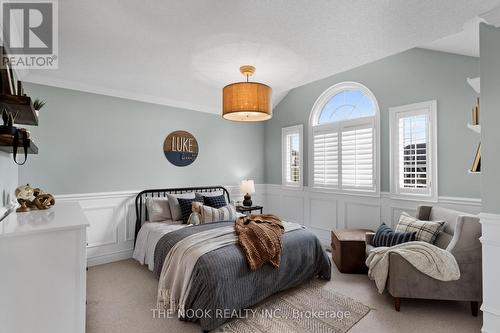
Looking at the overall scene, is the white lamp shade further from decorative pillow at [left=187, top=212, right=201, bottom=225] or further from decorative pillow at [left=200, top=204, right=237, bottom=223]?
decorative pillow at [left=187, top=212, right=201, bottom=225]

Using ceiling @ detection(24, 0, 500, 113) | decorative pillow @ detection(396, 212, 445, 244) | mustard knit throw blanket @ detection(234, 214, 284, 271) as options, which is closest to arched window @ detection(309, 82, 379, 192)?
decorative pillow @ detection(396, 212, 445, 244)

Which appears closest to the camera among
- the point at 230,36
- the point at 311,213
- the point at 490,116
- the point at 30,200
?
the point at 490,116

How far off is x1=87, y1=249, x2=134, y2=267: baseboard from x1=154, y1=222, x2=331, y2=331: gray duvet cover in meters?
1.17

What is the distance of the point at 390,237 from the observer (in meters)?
2.96

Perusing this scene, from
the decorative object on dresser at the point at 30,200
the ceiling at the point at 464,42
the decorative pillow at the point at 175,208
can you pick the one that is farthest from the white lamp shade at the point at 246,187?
the ceiling at the point at 464,42

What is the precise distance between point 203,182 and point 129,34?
278cm

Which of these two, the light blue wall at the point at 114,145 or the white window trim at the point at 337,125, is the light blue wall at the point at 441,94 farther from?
the light blue wall at the point at 114,145

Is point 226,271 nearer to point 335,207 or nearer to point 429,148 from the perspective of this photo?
point 335,207

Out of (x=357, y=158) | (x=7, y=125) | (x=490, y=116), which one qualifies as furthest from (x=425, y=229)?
(x=7, y=125)

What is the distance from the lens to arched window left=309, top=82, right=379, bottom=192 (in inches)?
156

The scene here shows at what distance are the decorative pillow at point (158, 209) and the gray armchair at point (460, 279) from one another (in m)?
2.87

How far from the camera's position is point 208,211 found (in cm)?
351

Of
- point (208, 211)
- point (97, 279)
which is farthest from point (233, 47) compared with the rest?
point (97, 279)

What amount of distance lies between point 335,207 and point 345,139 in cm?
115
